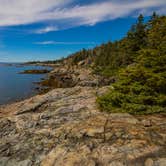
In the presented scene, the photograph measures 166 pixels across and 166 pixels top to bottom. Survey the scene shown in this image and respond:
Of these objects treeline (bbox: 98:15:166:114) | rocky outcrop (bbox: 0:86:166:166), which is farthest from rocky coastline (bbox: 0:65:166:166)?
treeline (bbox: 98:15:166:114)

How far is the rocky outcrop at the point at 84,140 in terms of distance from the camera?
838cm

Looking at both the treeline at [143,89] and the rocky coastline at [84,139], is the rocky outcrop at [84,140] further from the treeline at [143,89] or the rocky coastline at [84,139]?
the treeline at [143,89]

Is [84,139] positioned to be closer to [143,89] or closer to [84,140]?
[84,140]

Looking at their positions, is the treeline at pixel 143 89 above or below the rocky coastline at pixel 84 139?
above

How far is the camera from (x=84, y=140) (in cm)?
984

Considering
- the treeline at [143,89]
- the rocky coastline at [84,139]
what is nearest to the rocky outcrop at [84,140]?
the rocky coastline at [84,139]

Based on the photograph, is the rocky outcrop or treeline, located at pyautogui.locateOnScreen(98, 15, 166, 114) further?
treeline, located at pyautogui.locateOnScreen(98, 15, 166, 114)

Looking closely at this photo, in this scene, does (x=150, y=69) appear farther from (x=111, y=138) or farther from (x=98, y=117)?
(x=111, y=138)

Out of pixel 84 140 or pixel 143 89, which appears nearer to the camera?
pixel 84 140

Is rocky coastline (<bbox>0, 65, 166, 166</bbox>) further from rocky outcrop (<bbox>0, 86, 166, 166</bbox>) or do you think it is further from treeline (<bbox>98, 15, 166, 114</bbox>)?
treeline (<bbox>98, 15, 166, 114</bbox>)

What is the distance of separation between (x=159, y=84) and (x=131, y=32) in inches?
823

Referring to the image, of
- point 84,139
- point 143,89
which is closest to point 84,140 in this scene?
point 84,139

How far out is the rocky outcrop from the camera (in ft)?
27.5

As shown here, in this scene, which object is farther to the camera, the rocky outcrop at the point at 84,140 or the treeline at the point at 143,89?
the treeline at the point at 143,89
